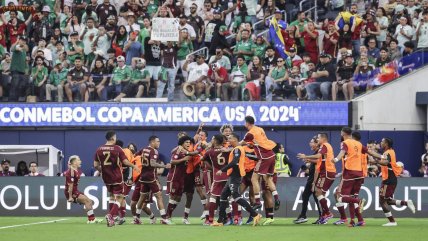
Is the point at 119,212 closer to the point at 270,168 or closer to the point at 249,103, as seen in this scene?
the point at 270,168

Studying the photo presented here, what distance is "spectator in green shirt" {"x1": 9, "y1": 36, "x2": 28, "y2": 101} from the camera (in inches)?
1410

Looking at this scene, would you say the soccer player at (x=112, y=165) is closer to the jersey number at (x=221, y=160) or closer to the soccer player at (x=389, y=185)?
the jersey number at (x=221, y=160)

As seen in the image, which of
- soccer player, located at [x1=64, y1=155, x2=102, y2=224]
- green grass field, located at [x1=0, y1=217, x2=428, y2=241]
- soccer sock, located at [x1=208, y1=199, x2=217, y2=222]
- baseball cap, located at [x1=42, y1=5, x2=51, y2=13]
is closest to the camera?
green grass field, located at [x1=0, y1=217, x2=428, y2=241]

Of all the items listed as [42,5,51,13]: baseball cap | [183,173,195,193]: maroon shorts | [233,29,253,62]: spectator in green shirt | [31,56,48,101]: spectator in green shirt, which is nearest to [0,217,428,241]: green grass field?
[183,173,195,193]: maroon shorts

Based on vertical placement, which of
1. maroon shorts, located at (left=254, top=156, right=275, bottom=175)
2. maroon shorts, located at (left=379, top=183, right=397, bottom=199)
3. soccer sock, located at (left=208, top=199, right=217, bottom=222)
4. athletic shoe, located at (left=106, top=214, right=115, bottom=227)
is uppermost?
maroon shorts, located at (left=254, top=156, right=275, bottom=175)

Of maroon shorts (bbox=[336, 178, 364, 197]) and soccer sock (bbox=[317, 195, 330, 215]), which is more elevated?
maroon shorts (bbox=[336, 178, 364, 197])

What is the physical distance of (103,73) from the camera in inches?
1401

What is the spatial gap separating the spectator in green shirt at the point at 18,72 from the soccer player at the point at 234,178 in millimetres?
11765

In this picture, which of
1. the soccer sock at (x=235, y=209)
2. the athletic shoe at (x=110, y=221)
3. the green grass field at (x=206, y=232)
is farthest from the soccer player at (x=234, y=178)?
the athletic shoe at (x=110, y=221)

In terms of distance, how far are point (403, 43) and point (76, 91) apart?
394 inches

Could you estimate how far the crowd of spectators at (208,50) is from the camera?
115 ft

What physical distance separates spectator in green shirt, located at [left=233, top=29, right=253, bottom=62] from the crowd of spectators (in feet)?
0.10

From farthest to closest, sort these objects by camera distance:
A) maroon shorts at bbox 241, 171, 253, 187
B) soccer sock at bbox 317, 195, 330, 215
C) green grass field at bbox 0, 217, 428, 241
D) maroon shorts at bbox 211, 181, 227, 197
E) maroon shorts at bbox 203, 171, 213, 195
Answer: maroon shorts at bbox 203, 171, 213, 195 < soccer sock at bbox 317, 195, 330, 215 < maroon shorts at bbox 241, 171, 253, 187 < maroon shorts at bbox 211, 181, 227, 197 < green grass field at bbox 0, 217, 428, 241

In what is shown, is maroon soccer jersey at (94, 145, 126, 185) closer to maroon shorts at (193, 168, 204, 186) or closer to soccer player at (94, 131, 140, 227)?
soccer player at (94, 131, 140, 227)
